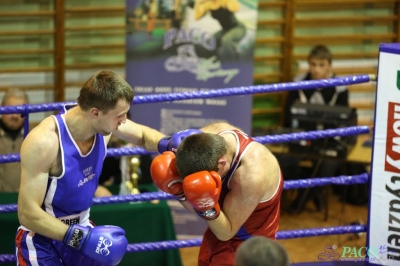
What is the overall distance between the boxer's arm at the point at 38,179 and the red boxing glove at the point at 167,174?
42 cm

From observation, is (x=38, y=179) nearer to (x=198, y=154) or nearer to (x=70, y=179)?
(x=70, y=179)

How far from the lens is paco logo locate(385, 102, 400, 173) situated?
10.9ft

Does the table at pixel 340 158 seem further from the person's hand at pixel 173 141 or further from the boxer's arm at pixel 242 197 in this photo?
the boxer's arm at pixel 242 197

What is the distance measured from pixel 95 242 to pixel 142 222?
1162 millimetres

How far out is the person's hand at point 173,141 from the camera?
2918mm

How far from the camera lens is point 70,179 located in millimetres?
2828

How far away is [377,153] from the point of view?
3.41 m

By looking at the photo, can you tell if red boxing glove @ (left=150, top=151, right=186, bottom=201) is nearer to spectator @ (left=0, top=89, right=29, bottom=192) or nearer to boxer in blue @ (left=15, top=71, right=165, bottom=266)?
boxer in blue @ (left=15, top=71, right=165, bottom=266)

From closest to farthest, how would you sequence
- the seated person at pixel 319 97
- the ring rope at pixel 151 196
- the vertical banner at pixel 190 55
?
the ring rope at pixel 151 196, the vertical banner at pixel 190 55, the seated person at pixel 319 97

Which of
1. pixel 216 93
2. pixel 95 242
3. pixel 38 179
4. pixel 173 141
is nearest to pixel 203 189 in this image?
pixel 173 141

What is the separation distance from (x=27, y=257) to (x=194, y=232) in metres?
2.44

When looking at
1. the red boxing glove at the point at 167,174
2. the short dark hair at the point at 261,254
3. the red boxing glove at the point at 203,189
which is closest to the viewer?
the short dark hair at the point at 261,254

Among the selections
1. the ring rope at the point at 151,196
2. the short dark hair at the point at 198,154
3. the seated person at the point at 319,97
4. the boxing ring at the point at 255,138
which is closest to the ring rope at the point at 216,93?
the boxing ring at the point at 255,138

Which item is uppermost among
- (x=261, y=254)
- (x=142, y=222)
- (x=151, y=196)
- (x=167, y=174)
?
(x=167, y=174)
